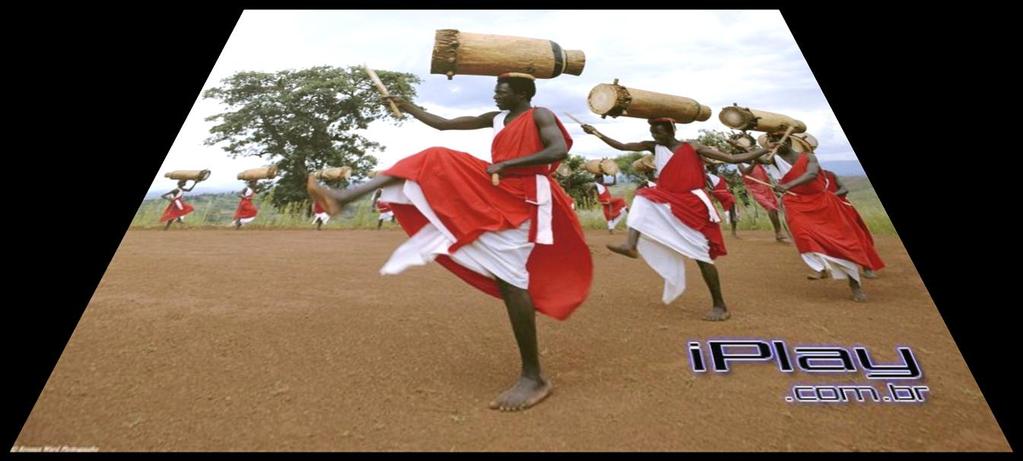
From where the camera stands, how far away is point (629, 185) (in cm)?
969

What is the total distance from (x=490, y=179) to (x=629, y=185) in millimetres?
6601

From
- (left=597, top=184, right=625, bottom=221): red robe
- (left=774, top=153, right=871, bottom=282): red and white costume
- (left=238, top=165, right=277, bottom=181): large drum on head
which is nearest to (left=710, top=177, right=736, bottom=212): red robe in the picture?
(left=597, top=184, right=625, bottom=221): red robe

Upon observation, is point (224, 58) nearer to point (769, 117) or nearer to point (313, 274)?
point (313, 274)

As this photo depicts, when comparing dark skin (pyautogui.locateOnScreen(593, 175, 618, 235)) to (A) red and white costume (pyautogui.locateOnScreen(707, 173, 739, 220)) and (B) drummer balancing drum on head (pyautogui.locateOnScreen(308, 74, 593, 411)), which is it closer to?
(A) red and white costume (pyautogui.locateOnScreen(707, 173, 739, 220))

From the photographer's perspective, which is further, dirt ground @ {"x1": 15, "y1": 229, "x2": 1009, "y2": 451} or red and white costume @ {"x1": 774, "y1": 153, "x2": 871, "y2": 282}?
red and white costume @ {"x1": 774, "y1": 153, "x2": 871, "y2": 282}

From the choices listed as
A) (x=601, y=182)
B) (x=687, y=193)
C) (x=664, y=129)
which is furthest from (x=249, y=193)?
(x=601, y=182)

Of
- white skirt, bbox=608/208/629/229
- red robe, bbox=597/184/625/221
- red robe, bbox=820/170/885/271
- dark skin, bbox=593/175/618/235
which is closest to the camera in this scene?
red robe, bbox=820/170/885/271

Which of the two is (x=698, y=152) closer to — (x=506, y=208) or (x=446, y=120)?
(x=446, y=120)

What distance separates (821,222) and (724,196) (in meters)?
2.29

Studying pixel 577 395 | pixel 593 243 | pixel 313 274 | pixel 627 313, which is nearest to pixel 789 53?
pixel 627 313

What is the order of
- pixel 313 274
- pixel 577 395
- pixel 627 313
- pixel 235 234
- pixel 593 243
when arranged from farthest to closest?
pixel 593 243, pixel 235 234, pixel 313 274, pixel 627 313, pixel 577 395

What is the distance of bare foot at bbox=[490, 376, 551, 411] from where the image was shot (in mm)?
3166

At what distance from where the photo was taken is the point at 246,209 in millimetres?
6449

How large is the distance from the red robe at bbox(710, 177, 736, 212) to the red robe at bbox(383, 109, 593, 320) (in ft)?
15.7
